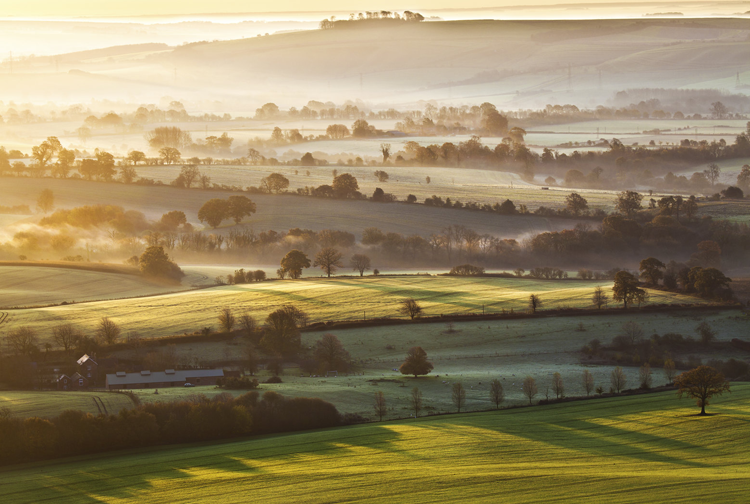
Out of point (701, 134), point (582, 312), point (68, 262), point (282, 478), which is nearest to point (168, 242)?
point (68, 262)

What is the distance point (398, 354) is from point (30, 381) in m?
20.6

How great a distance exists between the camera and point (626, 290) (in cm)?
5506

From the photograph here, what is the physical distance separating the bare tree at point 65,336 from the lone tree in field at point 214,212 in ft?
134

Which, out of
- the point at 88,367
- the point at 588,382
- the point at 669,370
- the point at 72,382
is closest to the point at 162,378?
the point at 72,382

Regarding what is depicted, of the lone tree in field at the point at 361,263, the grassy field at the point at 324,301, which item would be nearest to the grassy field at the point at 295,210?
the lone tree in field at the point at 361,263

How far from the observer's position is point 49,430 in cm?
3247

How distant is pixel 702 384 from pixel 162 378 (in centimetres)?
2723

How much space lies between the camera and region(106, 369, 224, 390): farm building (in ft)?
141

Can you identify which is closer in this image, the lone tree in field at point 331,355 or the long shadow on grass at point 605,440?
the long shadow on grass at point 605,440

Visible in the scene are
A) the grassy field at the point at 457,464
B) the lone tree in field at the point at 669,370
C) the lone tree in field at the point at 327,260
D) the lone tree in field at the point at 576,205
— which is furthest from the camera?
the lone tree in field at the point at 576,205

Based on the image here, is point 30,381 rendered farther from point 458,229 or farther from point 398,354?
point 458,229

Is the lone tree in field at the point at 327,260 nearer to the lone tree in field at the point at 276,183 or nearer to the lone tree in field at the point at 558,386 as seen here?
the lone tree in field at the point at 558,386

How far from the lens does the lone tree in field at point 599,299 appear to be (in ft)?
182

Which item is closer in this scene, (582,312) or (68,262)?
(582,312)
